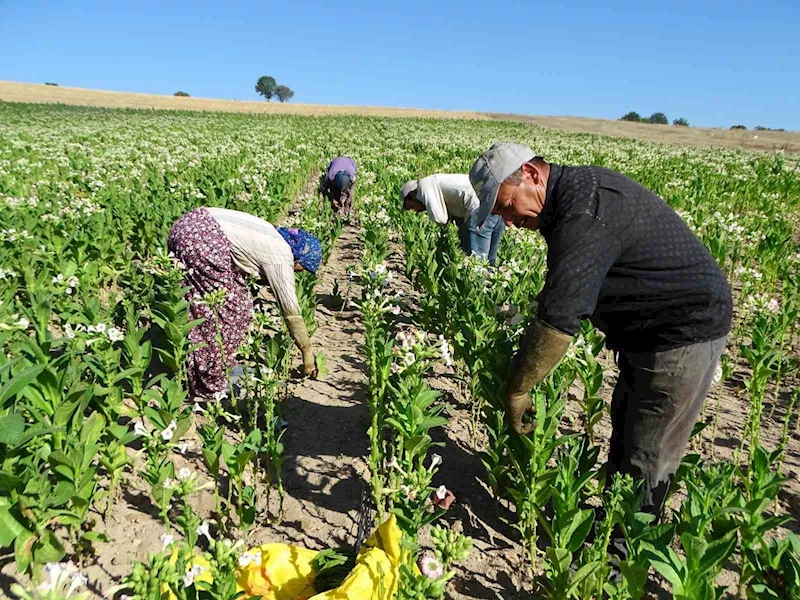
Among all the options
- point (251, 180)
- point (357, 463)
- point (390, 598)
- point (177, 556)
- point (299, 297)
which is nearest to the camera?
point (177, 556)

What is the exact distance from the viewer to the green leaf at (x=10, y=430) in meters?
2.25

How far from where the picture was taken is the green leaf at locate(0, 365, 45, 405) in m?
2.36

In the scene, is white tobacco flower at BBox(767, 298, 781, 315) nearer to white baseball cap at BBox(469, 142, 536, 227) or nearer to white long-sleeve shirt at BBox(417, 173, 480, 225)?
white baseball cap at BBox(469, 142, 536, 227)

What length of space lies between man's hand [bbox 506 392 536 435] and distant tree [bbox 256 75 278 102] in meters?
136

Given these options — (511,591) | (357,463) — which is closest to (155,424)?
(357,463)

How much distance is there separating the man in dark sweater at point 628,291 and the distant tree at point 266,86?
136 m

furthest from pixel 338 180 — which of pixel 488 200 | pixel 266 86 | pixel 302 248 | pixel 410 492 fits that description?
pixel 266 86

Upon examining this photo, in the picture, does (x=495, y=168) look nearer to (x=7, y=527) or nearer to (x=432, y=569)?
(x=432, y=569)

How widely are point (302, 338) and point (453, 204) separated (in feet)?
9.56

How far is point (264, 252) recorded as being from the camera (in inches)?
177

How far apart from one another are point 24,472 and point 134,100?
7149cm

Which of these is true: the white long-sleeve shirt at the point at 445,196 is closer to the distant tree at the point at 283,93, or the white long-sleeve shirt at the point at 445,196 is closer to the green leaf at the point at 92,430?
the green leaf at the point at 92,430

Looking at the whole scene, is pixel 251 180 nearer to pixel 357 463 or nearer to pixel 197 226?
pixel 197 226

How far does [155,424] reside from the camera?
3424mm
